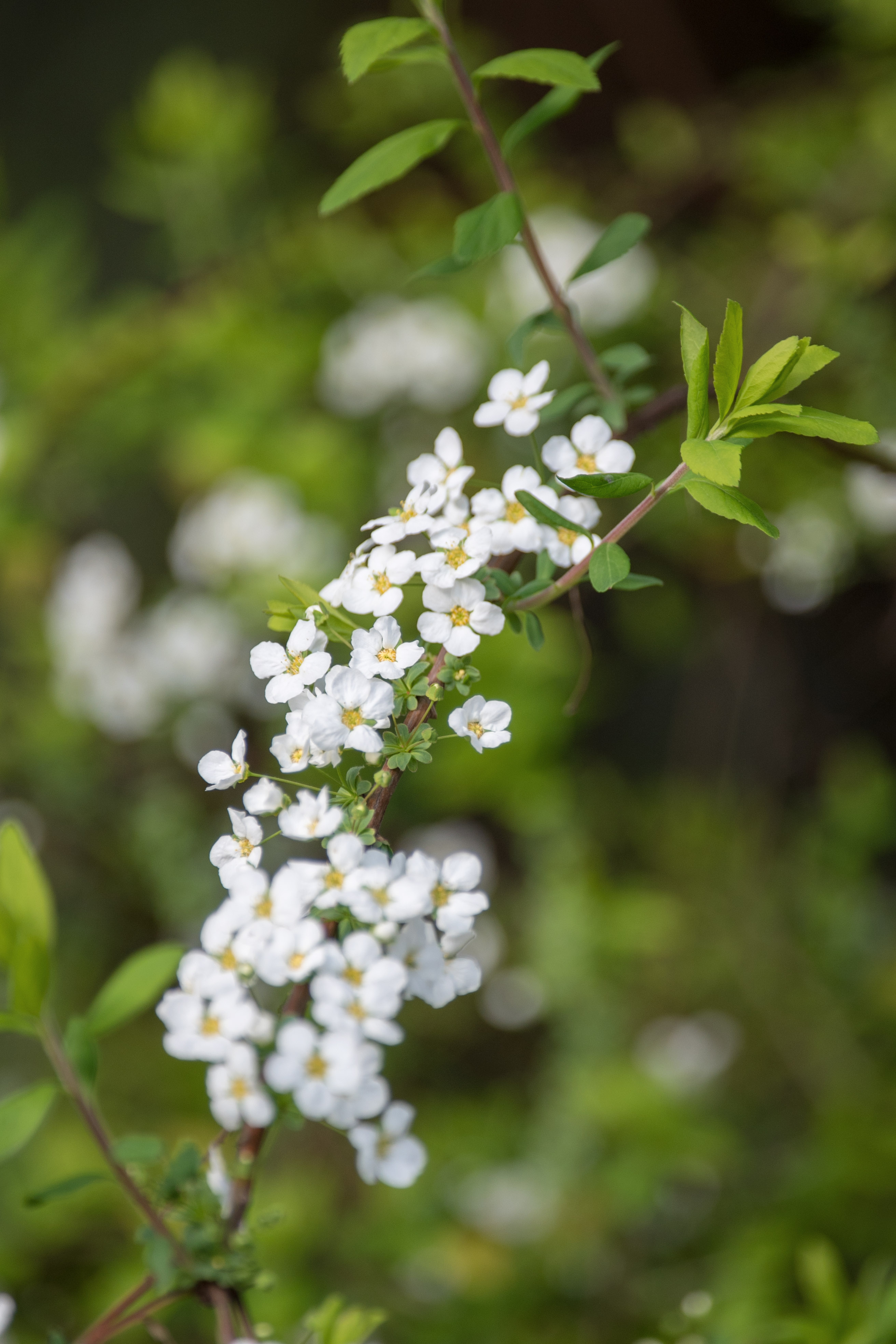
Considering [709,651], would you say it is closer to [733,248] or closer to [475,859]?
[733,248]

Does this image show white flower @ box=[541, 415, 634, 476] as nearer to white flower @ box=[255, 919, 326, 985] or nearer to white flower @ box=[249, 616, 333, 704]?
white flower @ box=[249, 616, 333, 704]

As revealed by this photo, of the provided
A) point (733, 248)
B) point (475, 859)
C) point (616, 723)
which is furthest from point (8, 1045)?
point (733, 248)

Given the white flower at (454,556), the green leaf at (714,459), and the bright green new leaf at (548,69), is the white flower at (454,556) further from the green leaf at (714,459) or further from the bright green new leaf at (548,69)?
the bright green new leaf at (548,69)

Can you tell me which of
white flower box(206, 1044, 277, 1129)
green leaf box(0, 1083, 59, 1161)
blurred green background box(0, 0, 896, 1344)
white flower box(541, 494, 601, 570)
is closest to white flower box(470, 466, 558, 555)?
white flower box(541, 494, 601, 570)

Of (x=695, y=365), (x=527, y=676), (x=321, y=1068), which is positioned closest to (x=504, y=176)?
(x=695, y=365)

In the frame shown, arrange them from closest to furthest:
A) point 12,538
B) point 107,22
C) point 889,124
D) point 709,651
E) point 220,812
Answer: point 889,124, point 12,538, point 220,812, point 709,651, point 107,22

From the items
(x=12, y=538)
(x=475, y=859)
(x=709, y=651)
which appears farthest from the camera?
(x=709, y=651)
